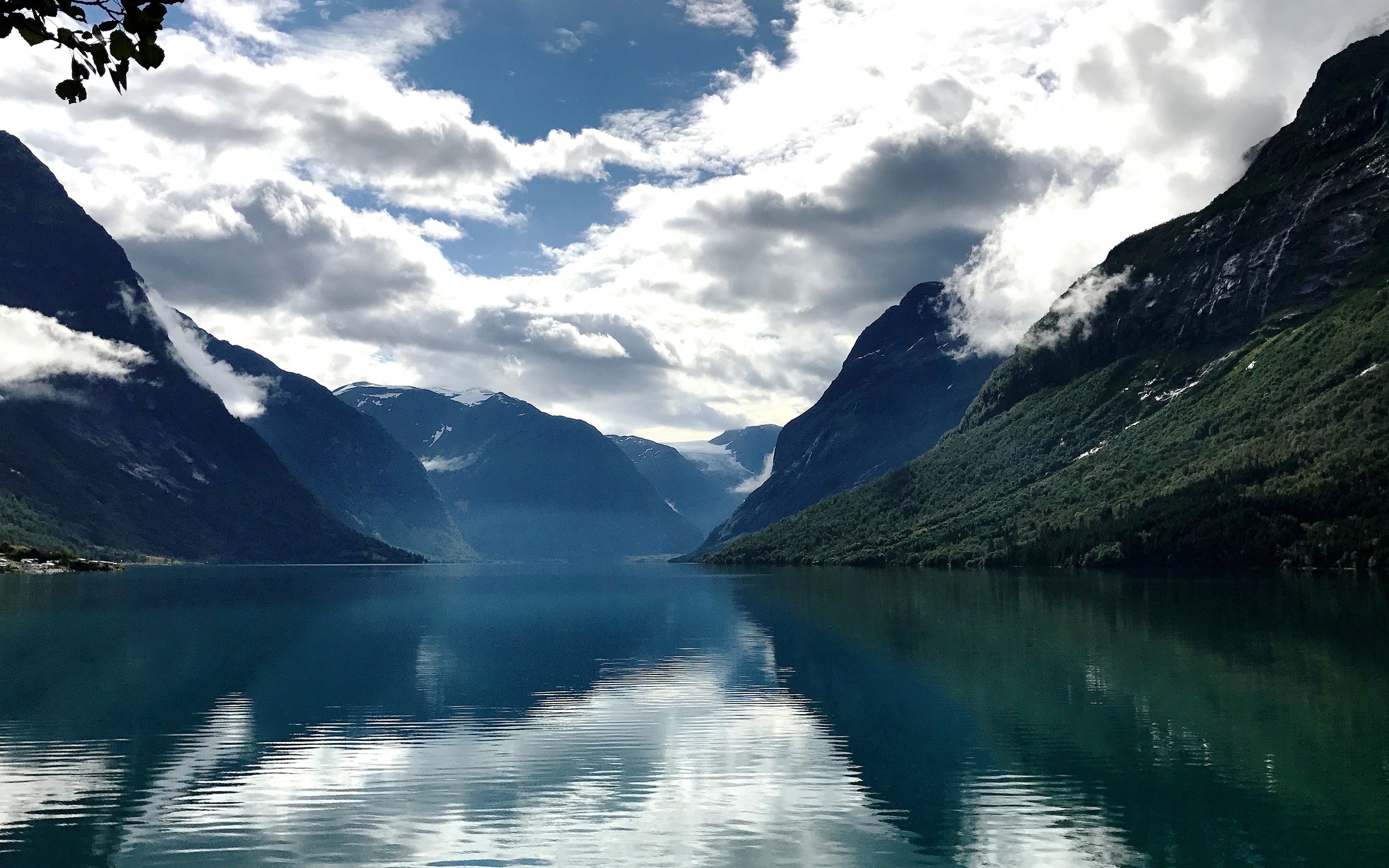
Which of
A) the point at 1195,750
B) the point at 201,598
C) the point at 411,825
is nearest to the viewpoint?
the point at 411,825

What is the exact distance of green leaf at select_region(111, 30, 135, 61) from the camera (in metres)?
10.8

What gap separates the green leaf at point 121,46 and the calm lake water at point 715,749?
86.6ft

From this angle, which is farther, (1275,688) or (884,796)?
(1275,688)

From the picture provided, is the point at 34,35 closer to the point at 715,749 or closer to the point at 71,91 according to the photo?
the point at 71,91

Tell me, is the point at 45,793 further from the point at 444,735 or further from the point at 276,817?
the point at 444,735

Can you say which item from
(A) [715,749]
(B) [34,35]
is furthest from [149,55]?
(A) [715,749]

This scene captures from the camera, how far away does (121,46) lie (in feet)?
35.8

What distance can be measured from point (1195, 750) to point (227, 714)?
52034mm

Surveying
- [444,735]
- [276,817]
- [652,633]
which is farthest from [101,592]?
[276,817]

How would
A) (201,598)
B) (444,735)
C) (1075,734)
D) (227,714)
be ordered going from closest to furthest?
(1075,734) → (444,735) → (227,714) → (201,598)

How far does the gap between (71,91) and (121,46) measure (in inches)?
56.0

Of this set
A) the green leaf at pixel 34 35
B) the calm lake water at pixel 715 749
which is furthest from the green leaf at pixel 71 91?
the calm lake water at pixel 715 749

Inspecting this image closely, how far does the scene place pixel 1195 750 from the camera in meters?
43.3

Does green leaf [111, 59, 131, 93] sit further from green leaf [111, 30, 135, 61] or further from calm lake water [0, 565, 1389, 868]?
calm lake water [0, 565, 1389, 868]
